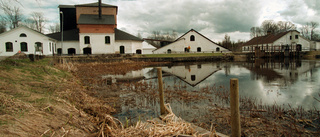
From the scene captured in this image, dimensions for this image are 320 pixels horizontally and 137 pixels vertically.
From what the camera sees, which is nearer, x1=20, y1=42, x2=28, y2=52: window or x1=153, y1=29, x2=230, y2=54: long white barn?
x1=20, y1=42, x2=28, y2=52: window

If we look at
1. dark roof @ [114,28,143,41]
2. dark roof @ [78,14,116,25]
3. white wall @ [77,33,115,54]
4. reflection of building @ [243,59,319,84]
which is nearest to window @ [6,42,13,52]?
white wall @ [77,33,115,54]

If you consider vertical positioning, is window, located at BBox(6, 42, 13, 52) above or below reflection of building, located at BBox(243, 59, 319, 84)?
above

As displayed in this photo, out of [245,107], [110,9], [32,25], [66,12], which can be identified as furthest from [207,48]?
[32,25]

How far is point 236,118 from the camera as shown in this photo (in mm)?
3701

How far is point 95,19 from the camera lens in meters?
36.7

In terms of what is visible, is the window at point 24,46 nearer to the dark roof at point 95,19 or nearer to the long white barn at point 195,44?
the dark roof at point 95,19

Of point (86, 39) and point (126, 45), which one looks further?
point (126, 45)

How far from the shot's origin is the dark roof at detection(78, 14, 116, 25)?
35.8 meters

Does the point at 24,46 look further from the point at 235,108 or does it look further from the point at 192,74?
the point at 235,108

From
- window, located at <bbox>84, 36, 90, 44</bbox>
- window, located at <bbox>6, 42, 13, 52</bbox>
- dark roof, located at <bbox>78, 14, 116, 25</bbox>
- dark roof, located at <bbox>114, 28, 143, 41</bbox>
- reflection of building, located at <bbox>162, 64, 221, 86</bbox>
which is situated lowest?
reflection of building, located at <bbox>162, 64, 221, 86</bbox>

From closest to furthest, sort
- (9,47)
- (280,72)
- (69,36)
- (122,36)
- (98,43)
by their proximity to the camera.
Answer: (280,72) → (9,47) → (98,43) → (69,36) → (122,36)

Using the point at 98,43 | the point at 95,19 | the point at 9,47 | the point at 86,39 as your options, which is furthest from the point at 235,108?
the point at 9,47

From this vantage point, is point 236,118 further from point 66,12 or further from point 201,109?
point 66,12

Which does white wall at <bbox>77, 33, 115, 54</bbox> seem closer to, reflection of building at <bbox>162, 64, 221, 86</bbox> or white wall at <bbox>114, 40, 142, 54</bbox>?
white wall at <bbox>114, 40, 142, 54</bbox>
